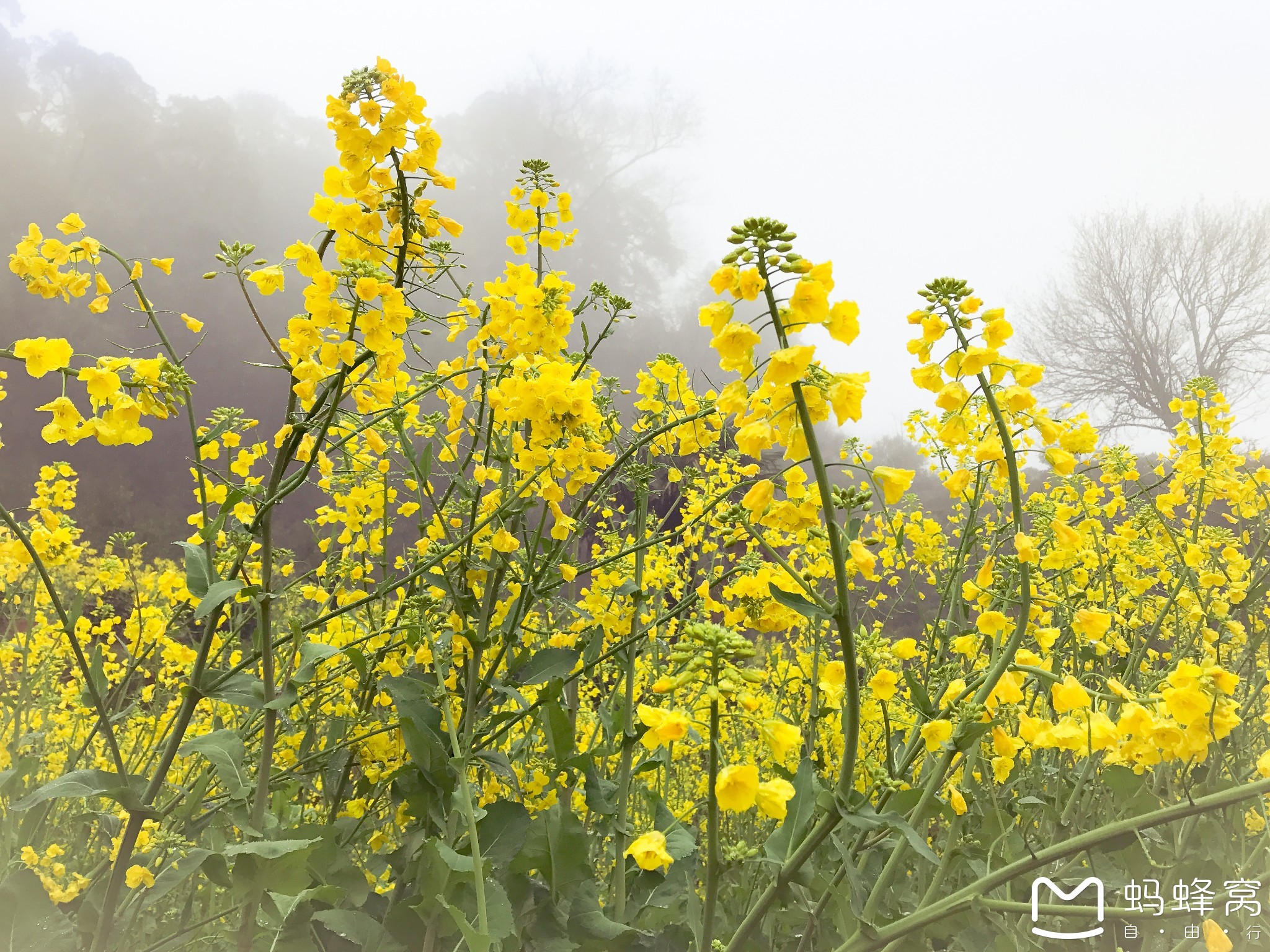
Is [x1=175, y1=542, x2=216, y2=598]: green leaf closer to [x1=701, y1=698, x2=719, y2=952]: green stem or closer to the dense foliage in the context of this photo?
the dense foliage

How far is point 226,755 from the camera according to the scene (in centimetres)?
126

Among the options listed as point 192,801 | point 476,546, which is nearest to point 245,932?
point 192,801

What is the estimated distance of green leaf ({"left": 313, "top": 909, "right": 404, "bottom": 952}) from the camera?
1.29 metres

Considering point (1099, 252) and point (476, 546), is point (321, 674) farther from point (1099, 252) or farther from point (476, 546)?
point (1099, 252)

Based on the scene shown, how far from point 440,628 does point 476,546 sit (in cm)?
23

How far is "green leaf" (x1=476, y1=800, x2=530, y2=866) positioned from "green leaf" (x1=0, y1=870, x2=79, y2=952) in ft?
2.77

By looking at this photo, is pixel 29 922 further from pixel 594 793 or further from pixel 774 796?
pixel 774 796

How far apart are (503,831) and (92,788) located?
723 millimetres

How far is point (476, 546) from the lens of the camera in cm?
163

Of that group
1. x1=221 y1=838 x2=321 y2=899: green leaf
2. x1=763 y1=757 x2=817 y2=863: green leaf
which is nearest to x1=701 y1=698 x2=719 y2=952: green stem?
x1=763 y1=757 x2=817 y2=863: green leaf

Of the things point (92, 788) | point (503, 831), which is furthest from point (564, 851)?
point (92, 788)

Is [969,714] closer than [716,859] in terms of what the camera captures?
No

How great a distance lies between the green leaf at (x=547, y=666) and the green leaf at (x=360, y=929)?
1.69ft

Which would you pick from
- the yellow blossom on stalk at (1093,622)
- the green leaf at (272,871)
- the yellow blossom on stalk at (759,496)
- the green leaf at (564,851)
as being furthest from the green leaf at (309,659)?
the yellow blossom on stalk at (1093,622)
